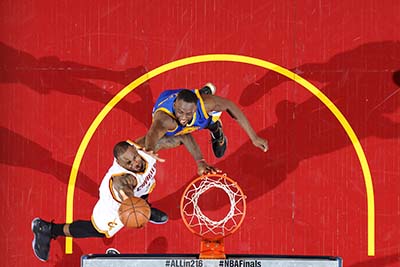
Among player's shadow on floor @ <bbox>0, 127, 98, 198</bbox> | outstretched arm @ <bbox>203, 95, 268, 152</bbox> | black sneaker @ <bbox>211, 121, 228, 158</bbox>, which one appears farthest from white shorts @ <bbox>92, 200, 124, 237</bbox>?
outstretched arm @ <bbox>203, 95, 268, 152</bbox>

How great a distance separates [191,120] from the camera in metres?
6.59

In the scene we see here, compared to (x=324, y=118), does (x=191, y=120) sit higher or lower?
lower

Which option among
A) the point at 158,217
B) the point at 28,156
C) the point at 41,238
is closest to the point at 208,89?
the point at 158,217

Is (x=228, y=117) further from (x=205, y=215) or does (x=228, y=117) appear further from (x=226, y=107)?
(x=205, y=215)

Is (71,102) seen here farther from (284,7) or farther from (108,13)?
(284,7)

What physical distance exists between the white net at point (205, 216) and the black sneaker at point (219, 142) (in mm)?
289

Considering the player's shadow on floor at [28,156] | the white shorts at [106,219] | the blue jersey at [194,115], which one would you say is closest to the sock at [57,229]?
the white shorts at [106,219]

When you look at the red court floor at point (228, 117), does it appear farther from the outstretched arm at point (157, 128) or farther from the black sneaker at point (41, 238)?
the outstretched arm at point (157, 128)

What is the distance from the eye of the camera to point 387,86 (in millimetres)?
7305

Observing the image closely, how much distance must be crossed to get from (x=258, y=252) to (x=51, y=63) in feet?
10.5

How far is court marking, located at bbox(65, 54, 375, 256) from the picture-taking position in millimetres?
7227

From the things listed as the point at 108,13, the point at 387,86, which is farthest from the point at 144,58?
the point at 387,86

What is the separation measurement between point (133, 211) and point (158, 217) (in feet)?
2.94

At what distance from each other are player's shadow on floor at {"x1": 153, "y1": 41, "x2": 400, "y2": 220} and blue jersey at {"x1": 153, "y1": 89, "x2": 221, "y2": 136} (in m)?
0.64
